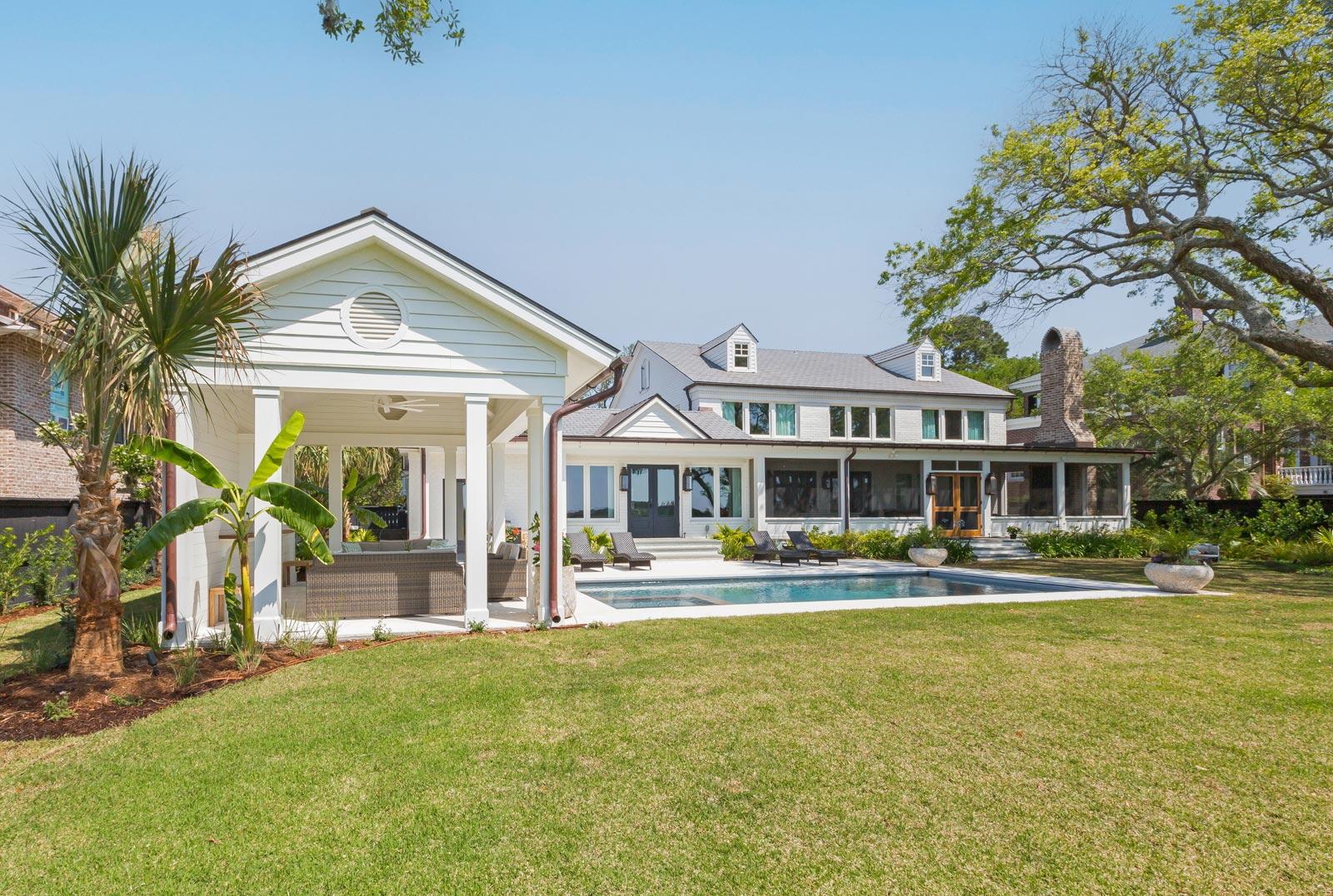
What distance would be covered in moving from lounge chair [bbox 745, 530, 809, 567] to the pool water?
255 centimetres

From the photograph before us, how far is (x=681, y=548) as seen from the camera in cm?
2342

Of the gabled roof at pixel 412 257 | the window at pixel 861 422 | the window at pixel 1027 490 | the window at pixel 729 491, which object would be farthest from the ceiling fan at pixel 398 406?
the window at pixel 1027 490

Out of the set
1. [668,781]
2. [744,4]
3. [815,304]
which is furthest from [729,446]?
[668,781]

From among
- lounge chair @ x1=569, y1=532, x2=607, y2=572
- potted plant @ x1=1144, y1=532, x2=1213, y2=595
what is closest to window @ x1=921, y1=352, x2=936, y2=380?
potted plant @ x1=1144, y1=532, x2=1213, y2=595

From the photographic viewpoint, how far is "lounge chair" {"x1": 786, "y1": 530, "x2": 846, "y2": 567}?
66.8 ft

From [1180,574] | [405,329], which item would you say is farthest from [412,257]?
[1180,574]

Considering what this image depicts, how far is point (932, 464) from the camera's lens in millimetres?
27812

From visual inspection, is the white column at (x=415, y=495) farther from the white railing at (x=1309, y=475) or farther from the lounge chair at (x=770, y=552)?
the white railing at (x=1309, y=475)

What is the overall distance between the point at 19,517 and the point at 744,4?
15427 mm

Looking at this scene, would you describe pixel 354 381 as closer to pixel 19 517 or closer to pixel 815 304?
→ pixel 19 517

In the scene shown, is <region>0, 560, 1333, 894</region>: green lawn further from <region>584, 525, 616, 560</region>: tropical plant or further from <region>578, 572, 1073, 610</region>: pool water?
<region>584, 525, 616, 560</region>: tropical plant

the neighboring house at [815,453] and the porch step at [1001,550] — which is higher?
the neighboring house at [815,453]

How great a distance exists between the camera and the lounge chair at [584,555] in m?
18.6

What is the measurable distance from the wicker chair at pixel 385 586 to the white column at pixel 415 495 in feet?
38.6
